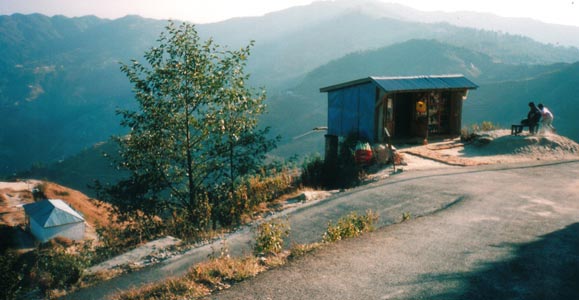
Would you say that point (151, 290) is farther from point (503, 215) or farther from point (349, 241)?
point (503, 215)

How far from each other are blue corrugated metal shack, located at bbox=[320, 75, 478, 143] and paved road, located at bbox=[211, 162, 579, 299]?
366 inches

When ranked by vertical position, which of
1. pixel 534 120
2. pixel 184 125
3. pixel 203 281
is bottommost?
pixel 203 281

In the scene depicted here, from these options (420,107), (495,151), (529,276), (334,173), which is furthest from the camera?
(420,107)

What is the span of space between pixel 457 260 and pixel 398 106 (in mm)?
16878

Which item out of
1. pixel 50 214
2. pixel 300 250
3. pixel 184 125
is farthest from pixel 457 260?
pixel 50 214

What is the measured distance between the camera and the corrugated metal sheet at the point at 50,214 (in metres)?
Result: 29.1

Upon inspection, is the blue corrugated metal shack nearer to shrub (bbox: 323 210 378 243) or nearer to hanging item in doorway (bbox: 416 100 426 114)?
hanging item in doorway (bbox: 416 100 426 114)

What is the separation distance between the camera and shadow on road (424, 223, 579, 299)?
4.94 metres

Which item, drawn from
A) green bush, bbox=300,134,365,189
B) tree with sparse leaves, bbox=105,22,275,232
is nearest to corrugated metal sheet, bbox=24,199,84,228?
tree with sparse leaves, bbox=105,22,275,232

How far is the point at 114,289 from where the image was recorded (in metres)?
7.39

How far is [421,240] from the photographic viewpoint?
7027mm

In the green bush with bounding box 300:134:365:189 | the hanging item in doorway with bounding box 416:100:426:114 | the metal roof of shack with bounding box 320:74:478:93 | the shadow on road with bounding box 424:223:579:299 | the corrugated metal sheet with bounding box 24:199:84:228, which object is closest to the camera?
the shadow on road with bounding box 424:223:579:299

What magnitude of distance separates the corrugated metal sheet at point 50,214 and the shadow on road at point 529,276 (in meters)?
31.4

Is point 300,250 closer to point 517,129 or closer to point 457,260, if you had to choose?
point 457,260
